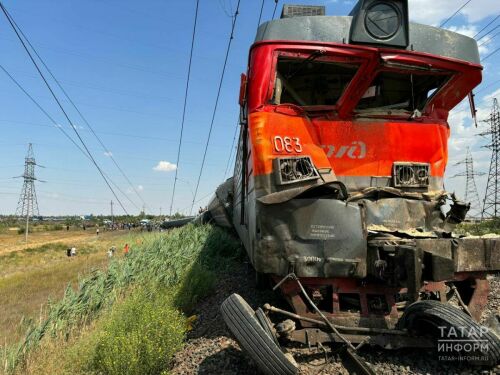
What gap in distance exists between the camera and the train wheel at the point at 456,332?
3.58 meters

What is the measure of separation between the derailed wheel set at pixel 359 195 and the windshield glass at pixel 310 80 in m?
0.02

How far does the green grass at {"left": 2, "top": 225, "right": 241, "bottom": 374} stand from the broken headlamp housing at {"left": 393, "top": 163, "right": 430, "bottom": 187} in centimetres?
331

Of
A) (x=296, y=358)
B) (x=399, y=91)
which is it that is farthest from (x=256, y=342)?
(x=399, y=91)

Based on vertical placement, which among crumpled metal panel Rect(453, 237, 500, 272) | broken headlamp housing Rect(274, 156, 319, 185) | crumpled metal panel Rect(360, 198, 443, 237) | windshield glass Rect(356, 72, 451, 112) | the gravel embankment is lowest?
the gravel embankment

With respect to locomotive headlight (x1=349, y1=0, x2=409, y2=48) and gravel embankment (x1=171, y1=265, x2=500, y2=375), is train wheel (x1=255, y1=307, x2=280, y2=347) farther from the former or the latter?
locomotive headlight (x1=349, y1=0, x2=409, y2=48)

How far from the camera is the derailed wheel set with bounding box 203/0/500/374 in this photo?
3867mm

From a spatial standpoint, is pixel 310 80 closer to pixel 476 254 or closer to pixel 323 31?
pixel 323 31

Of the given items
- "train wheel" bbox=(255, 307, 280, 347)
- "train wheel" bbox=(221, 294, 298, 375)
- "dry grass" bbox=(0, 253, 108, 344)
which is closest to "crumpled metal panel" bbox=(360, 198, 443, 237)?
"train wheel" bbox=(255, 307, 280, 347)

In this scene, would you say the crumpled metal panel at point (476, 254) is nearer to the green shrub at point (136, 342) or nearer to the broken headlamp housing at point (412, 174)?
the broken headlamp housing at point (412, 174)

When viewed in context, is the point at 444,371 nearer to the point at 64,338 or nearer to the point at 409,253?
the point at 409,253

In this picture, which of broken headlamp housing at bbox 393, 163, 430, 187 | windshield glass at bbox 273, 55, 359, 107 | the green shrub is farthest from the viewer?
broken headlamp housing at bbox 393, 163, 430, 187

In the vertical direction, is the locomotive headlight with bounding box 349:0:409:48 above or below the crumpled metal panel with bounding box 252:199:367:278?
above

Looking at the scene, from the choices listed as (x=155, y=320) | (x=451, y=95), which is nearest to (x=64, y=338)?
(x=155, y=320)

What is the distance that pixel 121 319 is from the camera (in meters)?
5.57
